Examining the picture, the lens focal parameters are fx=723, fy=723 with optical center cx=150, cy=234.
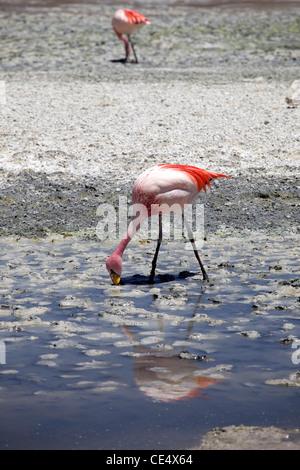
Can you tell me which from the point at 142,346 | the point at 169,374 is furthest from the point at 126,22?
the point at 169,374

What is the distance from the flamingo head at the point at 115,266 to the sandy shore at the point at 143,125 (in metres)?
2.38

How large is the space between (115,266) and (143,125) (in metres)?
6.00

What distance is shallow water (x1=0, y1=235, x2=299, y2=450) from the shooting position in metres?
4.41

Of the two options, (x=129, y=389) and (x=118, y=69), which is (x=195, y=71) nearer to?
(x=118, y=69)

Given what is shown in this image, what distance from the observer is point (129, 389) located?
16.0 ft

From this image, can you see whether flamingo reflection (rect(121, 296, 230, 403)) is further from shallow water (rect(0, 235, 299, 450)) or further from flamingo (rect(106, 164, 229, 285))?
flamingo (rect(106, 164, 229, 285))

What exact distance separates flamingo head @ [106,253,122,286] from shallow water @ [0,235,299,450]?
0.49ft

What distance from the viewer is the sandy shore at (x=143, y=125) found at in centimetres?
1018

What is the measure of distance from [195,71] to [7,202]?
7.74 metres

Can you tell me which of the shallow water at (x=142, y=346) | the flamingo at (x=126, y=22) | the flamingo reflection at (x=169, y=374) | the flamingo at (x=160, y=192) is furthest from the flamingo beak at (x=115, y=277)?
the flamingo at (x=126, y=22)

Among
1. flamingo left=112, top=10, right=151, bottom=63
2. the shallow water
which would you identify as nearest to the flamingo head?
the shallow water

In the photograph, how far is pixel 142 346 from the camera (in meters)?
5.72

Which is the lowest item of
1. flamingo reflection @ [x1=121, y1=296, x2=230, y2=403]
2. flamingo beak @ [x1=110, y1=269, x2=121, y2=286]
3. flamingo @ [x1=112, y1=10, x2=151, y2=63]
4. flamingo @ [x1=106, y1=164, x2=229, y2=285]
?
flamingo beak @ [x1=110, y1=269, x2=121, y2=286]
